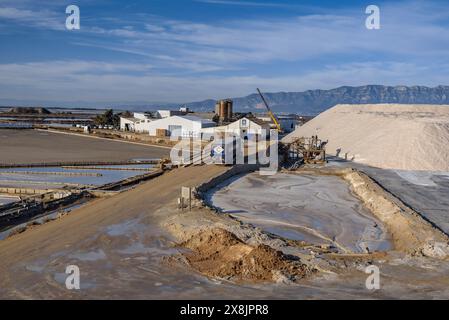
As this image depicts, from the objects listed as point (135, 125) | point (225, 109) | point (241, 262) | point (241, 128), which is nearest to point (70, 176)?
point (241, 262)

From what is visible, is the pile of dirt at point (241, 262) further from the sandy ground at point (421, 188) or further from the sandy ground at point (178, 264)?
the sandy ground at point (421, 188)

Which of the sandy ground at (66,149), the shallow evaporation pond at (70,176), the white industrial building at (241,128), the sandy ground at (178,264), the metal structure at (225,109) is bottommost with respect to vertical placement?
the sandy ground at (178,264)

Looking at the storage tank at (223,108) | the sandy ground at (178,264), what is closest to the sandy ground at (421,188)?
the sandy ground at (178,264)

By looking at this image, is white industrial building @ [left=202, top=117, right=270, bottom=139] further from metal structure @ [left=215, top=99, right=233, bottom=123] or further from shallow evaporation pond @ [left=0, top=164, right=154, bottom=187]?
metal structure @ [left=215, top=99, right=233, bottom=123]

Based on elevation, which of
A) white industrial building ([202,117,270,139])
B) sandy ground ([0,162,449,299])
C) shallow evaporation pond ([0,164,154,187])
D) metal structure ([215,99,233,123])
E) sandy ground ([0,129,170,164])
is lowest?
sandy ground ([0,162,449,299])

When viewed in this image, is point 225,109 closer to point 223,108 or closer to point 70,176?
point 223,108

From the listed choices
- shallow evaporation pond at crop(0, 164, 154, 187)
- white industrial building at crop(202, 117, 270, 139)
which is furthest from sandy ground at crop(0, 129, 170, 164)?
white industrial building at crop(202, 117, 270, 139)
